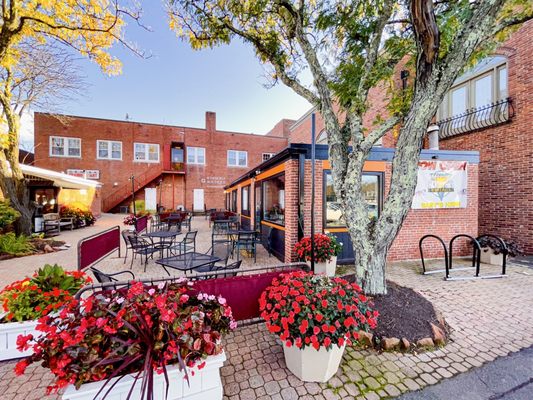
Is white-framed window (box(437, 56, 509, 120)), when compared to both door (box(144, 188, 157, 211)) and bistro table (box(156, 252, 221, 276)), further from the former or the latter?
door (box(144, 188, 157, 211))

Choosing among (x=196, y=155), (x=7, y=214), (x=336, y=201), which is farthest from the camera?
(x=196, y=155)

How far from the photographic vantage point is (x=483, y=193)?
291 inches

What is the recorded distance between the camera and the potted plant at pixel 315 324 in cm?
187

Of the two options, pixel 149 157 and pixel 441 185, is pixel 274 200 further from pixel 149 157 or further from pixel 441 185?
pixel 149 157

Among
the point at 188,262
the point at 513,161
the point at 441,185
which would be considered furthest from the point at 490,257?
the point at 188,262

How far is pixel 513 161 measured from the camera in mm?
6500

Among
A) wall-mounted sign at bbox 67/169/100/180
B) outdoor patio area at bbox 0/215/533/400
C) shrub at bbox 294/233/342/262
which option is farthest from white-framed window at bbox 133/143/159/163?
outdoor patio area at bbox 0/215/533/400

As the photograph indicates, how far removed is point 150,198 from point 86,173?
5.14 meters

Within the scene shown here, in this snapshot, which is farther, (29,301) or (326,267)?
(326,267)

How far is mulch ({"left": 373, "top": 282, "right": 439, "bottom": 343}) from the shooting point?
101 inches

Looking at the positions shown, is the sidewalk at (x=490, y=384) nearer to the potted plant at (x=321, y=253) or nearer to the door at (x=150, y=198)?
the potted plant at (x=321, y=253)

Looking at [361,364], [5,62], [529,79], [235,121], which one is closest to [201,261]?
[361,364]

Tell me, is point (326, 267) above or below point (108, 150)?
below

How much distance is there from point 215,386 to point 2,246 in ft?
28.0
